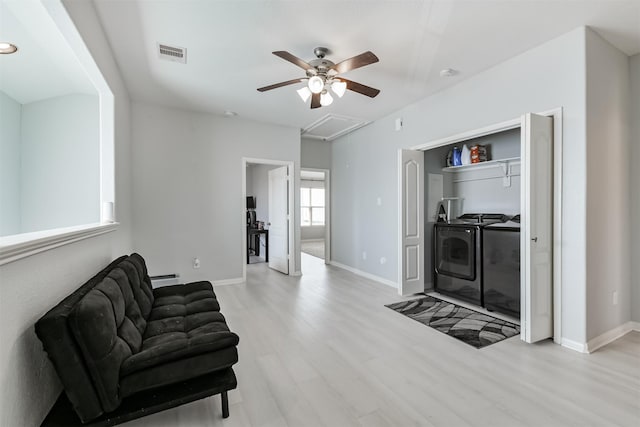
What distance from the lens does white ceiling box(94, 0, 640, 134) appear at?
2.25 m

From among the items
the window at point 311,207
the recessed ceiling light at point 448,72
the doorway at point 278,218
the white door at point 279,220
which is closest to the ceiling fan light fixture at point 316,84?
the recessed ceiling light at point 448,72

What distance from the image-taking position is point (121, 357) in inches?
56.6

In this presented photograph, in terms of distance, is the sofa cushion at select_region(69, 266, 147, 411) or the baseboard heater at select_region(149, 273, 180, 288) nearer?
the sofa cushion at select_region(69, 266, 147, 411)

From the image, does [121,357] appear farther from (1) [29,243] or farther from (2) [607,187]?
(2) [607,187]

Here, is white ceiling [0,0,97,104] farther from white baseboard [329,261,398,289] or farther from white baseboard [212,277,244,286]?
→ white baseboard [329,261,398,289]

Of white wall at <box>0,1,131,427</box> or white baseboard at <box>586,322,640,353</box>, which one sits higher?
white wall at <box>0,1,131,427</box>

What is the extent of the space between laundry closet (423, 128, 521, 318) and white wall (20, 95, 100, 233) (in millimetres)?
4474

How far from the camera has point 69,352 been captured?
4.07ft

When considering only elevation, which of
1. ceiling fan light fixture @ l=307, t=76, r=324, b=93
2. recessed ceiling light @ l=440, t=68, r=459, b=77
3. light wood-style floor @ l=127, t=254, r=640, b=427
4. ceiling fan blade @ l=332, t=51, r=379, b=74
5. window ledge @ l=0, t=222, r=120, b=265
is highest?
recessed ceiling light @ l=440, t=68, r=459, b=77

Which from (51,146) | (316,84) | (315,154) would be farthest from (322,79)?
(315,154)

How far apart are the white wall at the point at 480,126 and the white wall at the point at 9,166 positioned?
477cm

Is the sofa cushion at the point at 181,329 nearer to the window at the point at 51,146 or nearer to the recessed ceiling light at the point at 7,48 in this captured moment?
the window at the point at 51,146

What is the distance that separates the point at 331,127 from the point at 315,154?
101cm

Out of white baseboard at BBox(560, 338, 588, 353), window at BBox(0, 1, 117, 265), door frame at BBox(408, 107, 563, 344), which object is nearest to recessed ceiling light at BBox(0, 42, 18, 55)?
window at BBox(0, 1, 117, 265)
